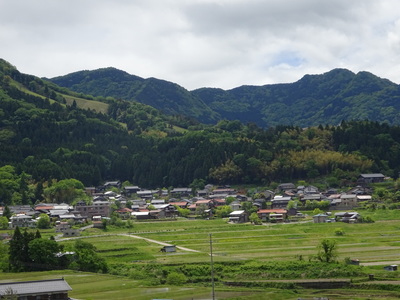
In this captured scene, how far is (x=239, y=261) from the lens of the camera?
5831 centimetres

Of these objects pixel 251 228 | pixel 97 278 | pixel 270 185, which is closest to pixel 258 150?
pixel 270 185

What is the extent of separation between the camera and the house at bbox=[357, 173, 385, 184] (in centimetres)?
11969

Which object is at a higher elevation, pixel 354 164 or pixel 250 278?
pixel 354 164

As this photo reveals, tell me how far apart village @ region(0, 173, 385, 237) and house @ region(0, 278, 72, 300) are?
37616 mm

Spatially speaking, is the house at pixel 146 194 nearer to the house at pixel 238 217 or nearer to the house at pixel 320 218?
the house at pixel 238 217

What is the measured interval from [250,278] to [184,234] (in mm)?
28295

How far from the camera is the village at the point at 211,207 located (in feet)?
299

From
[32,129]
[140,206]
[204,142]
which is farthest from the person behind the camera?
[32,129]

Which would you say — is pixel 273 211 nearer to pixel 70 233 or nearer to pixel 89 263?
pixel 70 233

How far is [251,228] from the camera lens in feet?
277

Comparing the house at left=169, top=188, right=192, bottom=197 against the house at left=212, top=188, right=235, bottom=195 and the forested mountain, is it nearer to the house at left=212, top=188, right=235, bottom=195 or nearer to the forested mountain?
the forested mountain

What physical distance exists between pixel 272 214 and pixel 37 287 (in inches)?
2244

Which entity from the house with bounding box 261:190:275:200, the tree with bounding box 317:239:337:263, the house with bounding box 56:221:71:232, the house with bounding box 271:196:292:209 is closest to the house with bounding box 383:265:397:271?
the tree with bounding box 317:239:337:263

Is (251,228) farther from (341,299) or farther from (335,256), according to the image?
(341,299)
